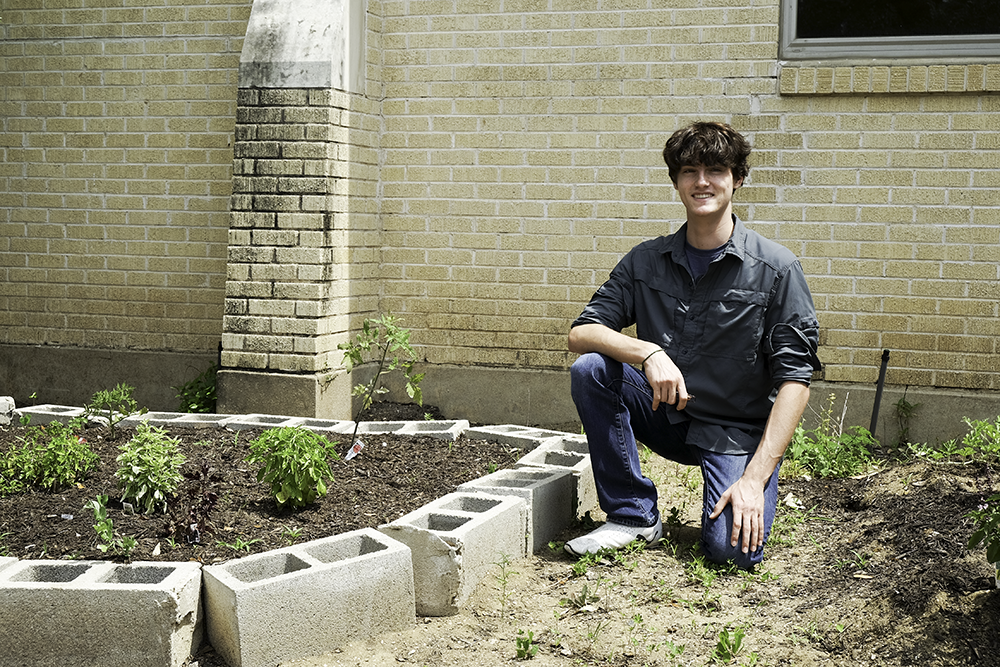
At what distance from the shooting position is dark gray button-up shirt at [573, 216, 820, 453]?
12.1 feet

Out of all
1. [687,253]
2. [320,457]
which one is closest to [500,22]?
[687,253]

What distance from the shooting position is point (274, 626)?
114 inches

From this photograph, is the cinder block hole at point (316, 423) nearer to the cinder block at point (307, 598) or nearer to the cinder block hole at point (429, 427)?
the cinder block hole at point (429, 427)

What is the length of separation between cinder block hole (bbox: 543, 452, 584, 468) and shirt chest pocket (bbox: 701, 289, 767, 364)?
3.01 ft

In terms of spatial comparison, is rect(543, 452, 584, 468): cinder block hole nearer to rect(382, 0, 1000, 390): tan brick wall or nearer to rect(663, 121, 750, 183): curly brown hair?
rect(663, 121, 750, 183): curly brown hair

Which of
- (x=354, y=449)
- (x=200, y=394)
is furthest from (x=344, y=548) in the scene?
(x=200, y=394)

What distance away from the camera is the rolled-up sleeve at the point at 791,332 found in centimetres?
363

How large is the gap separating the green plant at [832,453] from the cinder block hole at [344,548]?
2614 millimetres

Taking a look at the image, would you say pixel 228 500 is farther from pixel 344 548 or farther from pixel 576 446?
pixel 576 446

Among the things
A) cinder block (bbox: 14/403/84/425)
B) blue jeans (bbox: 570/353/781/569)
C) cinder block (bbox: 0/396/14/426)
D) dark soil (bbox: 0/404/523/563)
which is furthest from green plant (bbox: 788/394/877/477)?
cinder block (bbox: 0/396/14/426)

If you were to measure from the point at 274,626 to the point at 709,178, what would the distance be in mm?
2206

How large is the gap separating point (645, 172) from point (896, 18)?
1.62 metres

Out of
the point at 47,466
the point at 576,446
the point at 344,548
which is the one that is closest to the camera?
the point at 344,548

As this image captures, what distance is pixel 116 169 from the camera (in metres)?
6.56
